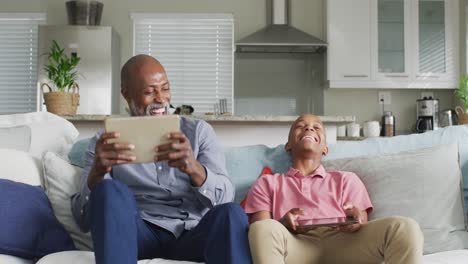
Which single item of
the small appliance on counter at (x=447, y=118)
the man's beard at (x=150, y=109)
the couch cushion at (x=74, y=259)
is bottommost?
the couch cushion at (x=74, y=259)

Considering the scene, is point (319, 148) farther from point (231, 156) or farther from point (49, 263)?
point (49, 263)

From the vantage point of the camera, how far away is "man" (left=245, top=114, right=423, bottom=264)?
1.71 m

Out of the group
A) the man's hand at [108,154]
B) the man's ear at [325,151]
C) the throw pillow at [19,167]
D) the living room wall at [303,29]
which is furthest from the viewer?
the living room wall at [303,29]

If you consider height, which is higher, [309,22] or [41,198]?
[309,22]

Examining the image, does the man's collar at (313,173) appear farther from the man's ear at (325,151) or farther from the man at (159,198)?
the man at (159,198)

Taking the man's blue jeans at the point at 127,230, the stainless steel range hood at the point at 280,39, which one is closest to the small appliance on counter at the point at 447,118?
the stainless steel range hood at the point at 280,39

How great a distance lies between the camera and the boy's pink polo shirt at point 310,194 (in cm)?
208

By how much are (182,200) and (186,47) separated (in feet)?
14.2

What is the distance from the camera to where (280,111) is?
19.9ft

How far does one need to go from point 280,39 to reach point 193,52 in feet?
3.28

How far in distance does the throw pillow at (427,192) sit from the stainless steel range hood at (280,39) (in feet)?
11.8

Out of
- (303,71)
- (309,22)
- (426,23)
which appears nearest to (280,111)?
(303,71)

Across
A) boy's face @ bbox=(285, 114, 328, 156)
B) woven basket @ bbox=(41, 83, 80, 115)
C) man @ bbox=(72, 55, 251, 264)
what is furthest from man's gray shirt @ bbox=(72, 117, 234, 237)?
woven basket @ bbox=(41, 83, 80, 115)

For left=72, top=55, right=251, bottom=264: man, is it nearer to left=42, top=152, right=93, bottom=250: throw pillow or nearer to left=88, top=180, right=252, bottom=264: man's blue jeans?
left=88, top=180, right=252, bottom=264: man's blue jeans
